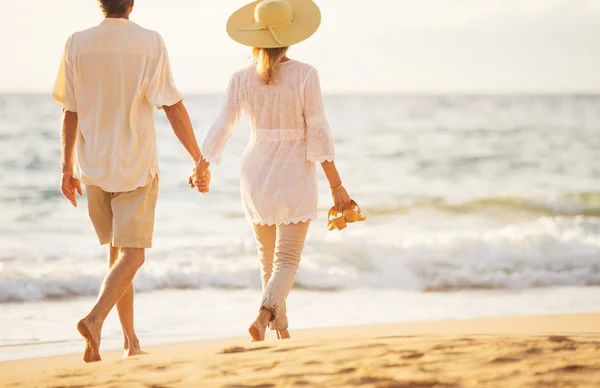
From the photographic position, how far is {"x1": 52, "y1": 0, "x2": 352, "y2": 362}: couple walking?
15.9 feet

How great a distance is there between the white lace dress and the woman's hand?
11 cm

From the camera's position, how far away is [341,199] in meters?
5.11

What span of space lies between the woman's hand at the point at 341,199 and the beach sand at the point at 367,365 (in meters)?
0.92

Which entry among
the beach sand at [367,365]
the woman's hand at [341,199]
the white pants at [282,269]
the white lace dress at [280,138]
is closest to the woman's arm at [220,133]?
the white lace dress at [280,138]

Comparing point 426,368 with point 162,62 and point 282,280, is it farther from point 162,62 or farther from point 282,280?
point 162,62

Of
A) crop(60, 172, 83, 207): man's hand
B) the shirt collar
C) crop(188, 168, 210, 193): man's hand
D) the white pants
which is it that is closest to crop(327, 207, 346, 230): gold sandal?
the white pants

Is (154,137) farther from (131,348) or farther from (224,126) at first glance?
(131,348)

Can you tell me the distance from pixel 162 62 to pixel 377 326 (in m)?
2.92

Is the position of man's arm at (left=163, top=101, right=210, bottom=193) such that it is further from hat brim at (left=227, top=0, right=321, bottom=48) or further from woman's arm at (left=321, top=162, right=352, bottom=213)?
woman's arm at (left=321, top=162, right=352, bottom=213)

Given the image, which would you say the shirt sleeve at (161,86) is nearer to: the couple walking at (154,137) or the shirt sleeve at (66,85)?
the couple walking at (154,137)

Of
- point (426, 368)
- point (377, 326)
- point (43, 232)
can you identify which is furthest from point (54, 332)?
point (43, 232)

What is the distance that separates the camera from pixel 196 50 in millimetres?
24234

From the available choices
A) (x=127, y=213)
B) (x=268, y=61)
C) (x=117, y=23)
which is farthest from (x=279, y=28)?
(x=127, y=213)

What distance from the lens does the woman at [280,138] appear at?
5.03 metres
